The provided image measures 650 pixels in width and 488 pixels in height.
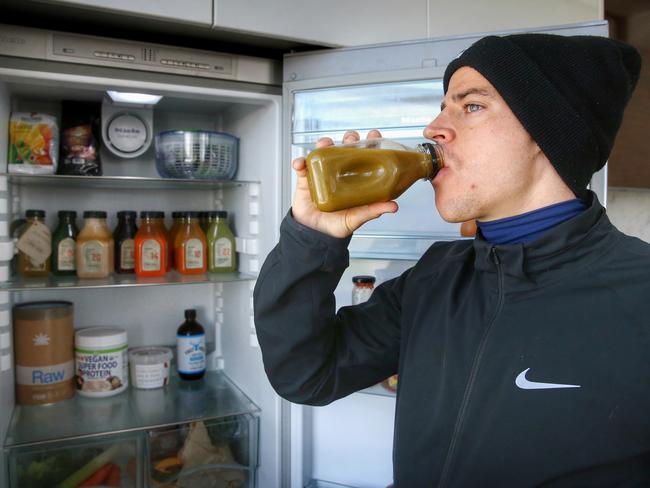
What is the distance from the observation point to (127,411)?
1.45m

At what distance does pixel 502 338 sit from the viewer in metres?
0.74


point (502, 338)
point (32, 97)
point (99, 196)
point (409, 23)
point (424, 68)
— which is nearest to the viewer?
point (502, 338)

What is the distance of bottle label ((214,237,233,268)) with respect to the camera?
5.21 ft

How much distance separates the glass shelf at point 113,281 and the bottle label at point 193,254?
0.04 m

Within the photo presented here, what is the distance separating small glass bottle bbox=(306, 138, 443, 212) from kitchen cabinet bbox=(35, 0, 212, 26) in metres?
0.57

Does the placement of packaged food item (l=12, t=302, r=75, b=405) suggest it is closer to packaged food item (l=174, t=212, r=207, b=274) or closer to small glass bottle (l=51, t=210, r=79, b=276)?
small glass bottle (l=51, t=210, r=79, b=276)

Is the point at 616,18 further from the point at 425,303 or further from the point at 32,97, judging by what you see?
the point at 32,97

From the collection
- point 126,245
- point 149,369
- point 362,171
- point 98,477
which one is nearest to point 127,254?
point 126,245

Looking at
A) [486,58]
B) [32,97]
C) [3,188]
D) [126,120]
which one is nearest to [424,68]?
[486,58]

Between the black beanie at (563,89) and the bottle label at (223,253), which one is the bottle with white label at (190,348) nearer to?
the bottle label at (223,253)

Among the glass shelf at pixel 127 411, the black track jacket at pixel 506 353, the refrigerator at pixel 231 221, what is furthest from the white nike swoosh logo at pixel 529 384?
the glass shelf at pixel 127 411

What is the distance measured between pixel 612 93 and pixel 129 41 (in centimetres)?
97

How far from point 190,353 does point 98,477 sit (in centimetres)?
41

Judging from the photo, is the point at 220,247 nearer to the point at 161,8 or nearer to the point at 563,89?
the point at 161,8
